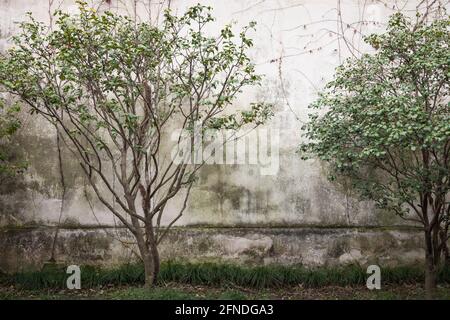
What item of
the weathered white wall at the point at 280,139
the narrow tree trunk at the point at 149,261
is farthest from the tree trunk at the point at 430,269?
the narrow tree trunk at the point at 149,261

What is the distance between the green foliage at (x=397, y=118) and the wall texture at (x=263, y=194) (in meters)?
1.24

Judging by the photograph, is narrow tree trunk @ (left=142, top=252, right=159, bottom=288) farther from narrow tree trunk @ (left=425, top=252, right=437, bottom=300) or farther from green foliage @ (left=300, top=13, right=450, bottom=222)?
narrow tree trunk @ (left=425, top=252, right=437, bottom=300)

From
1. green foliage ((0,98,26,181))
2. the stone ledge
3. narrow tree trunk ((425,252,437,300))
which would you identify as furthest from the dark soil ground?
green foliage ((0,98,26,181))

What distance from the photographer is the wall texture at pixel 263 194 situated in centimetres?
733

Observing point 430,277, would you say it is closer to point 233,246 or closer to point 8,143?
point 233,246

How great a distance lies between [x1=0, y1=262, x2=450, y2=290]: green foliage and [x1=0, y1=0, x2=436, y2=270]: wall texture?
0.89 ft

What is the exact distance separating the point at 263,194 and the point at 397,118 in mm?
2765

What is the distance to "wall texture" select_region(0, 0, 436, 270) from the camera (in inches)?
289

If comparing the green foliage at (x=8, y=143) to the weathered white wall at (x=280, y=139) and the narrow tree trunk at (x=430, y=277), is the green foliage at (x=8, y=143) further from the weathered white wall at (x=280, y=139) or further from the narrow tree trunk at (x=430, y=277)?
the narrow tree trunk at (x=430, y=277)

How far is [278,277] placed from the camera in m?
6.95

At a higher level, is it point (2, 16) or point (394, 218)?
point (2, 16)
